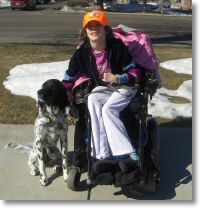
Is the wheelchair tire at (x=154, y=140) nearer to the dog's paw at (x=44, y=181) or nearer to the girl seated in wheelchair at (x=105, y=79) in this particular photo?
the girl seated in wheelchair at (x=105, y=79)

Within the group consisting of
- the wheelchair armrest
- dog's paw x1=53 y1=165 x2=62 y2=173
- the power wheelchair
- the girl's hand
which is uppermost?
the girl's hand

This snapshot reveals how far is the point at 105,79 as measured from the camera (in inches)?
163

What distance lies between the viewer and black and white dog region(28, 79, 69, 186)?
13.2 ft

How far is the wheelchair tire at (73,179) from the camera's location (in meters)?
4.08

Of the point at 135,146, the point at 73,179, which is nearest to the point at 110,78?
the point at 135,146

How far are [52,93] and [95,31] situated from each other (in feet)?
2.31

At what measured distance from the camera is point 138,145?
4156mm

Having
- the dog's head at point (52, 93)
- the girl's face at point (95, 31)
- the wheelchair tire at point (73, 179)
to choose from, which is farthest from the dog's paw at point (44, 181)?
the girl's face at point (95, 31)

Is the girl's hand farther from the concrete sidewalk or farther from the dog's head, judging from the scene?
the concrete sidewalk

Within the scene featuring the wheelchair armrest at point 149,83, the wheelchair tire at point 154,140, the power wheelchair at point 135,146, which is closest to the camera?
the power wheelchair at point 135,146

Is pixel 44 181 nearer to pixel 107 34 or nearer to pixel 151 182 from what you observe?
pixel 151 182

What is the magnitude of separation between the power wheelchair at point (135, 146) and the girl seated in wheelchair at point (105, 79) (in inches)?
3.4

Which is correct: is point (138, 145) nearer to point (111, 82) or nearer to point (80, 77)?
point (111, 82)

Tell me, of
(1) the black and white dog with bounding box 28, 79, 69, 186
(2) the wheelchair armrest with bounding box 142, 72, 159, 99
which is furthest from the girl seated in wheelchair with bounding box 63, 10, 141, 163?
(1) the black and white dog with bounding box 28, 79, 69, 186
